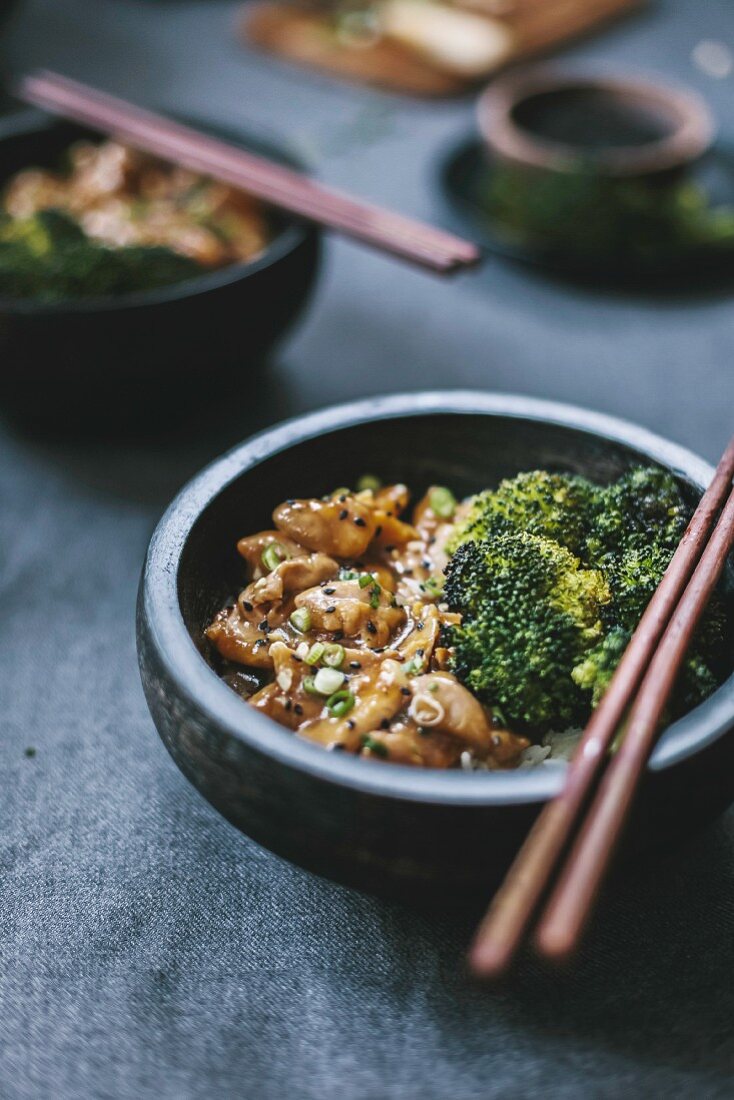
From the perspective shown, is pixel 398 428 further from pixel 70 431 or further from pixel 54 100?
pixel 54 100

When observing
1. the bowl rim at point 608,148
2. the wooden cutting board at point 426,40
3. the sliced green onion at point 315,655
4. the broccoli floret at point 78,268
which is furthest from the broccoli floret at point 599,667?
the wooden cutting board at point 426,40

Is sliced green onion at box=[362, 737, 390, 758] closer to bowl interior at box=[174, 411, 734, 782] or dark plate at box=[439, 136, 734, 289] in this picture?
bowl interior at box=[174, 411, 734, 782]

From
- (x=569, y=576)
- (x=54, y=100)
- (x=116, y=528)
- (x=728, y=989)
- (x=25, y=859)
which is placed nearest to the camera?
(x=728, y=989)

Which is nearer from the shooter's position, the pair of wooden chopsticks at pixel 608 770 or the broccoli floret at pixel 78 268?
the pair of wooden chopsticks at pixel 608 770

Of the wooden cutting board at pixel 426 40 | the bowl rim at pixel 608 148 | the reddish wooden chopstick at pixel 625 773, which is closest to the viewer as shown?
the reddish wooden chopstick at pixel 625 773

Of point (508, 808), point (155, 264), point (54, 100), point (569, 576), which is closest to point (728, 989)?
point (508, 808)

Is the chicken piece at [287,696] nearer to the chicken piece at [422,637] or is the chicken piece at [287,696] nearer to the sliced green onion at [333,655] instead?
the sliced green onion at [333,655]

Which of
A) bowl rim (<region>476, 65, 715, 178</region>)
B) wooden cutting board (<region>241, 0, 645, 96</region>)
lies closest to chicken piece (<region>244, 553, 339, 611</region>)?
bowl rim (<region>476, 65, 715, 178</region>)

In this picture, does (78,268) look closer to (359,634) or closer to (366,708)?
(359,634)
